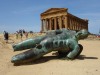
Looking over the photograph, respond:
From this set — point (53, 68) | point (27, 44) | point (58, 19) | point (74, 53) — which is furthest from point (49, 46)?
point (58, 19)

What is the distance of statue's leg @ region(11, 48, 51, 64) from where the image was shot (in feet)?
40.3

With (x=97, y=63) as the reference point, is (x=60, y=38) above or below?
above

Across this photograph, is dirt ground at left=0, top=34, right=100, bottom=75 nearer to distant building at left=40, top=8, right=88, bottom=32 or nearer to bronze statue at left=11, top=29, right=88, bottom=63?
bronze statue at left=11, top=29, right=88, bottom=63

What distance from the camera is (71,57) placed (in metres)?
12.7

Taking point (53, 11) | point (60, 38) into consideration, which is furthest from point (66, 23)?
point (60, 38)

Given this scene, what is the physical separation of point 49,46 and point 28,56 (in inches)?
49.6

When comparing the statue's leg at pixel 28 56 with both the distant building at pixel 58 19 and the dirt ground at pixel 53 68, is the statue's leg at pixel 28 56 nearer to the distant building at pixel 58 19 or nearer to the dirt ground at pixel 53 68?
the dirt ground at pixel 53 68

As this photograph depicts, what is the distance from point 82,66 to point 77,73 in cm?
118

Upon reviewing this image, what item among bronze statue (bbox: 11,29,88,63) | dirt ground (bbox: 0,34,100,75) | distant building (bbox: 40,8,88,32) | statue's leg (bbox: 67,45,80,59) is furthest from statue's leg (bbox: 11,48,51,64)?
distant building (bbox: 40,8,88,32)

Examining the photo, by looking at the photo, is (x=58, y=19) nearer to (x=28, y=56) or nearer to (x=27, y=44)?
(x=27, y=44)

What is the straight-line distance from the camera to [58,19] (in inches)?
2840

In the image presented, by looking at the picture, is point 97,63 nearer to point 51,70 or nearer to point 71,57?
point 71,57

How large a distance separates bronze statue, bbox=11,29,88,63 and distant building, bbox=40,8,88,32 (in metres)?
53.2

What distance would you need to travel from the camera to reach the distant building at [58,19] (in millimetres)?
67312
